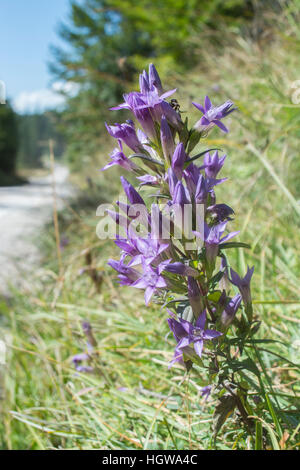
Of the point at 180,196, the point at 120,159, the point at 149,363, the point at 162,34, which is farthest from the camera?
the point at 162,34

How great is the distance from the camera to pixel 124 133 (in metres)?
0.83

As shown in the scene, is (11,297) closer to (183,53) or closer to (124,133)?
(124,133)

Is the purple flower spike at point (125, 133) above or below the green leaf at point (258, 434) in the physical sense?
above

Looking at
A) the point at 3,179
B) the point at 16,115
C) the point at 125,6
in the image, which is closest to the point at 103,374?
the point at 125,6

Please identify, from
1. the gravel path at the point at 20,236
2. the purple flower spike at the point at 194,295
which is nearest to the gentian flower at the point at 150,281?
the purple flower spike at the point at 194,295

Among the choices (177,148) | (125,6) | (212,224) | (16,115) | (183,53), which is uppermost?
(16,115)

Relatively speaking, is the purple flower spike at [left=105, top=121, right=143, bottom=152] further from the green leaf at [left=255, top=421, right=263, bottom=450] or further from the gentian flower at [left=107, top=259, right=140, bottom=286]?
the green leaf at [left=255, top=421, right=263, bottom=450]

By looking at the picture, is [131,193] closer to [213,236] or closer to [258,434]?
[213,236]

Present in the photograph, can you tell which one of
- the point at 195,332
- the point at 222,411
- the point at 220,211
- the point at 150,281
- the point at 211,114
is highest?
the point at 211,114

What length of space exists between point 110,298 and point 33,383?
66cm

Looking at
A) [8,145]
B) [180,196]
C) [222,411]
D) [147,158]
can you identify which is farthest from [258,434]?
[8,145]

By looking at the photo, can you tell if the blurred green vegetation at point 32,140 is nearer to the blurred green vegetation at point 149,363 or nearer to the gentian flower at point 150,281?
the blurred green vegetation at point 149,363

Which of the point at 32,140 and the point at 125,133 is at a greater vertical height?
the point at 32,140

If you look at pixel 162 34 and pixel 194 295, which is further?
pixel 162 34
